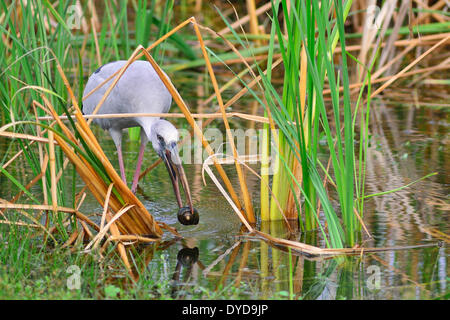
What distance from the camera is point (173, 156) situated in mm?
3744

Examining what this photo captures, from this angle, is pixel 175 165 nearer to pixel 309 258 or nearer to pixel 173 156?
pixel 173 156

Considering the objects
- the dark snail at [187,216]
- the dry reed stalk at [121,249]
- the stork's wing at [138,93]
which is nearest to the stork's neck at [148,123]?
the stork's wing at [138,93]

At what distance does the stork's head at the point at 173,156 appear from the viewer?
3.61 meters

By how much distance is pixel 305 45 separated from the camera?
301cm

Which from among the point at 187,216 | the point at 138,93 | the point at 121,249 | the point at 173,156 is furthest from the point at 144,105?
the point at 121,249

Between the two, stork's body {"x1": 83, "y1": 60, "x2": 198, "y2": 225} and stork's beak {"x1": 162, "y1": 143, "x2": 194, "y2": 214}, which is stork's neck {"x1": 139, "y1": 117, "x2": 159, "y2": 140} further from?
stork's beak {"x1": 162, "y1": 143, "x2": 194, "y2": 214}

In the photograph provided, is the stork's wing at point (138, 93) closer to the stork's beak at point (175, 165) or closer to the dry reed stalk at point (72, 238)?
the stork's beak at point (175, 165)

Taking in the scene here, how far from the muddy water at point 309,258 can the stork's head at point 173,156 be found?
10 cm

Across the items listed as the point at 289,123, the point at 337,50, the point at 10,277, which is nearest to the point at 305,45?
the point at 289,123

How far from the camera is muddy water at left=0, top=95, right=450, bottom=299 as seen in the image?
290 centimetres

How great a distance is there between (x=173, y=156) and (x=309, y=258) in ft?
2.94

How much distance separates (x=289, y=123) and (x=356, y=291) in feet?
2.93

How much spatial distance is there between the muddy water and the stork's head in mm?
103

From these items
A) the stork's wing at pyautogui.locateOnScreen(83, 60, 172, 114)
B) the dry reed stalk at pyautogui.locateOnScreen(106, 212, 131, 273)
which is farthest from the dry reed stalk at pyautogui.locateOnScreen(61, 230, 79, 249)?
the stork's wing at pyautogui.locateOnScreen(83, 60, 172, 114)
